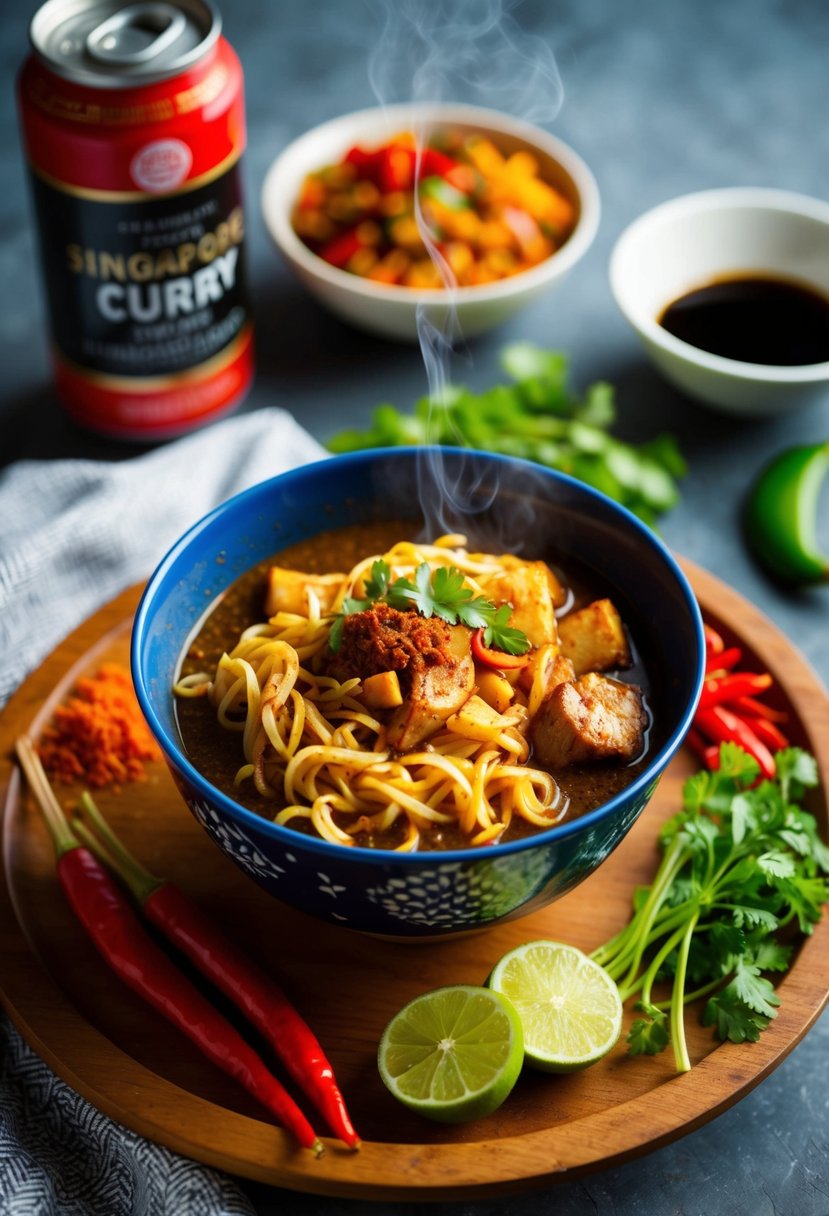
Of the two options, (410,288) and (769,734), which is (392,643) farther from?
(410,288)

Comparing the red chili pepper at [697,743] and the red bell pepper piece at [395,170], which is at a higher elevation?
the red bell pepper piece at [395,170]

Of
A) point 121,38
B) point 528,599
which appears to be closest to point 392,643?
point 528,599

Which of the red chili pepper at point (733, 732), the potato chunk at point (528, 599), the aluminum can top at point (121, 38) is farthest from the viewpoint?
the aluminum can top at point (121, 38)

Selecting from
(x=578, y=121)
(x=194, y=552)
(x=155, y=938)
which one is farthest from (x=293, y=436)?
(x=578, y=121)

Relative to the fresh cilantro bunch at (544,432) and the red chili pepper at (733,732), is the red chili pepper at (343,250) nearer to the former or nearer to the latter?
the fresh cilantro bunch at (544,432)

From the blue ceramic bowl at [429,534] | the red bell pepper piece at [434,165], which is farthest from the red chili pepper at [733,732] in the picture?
the red bell pepper piece at [434,165]

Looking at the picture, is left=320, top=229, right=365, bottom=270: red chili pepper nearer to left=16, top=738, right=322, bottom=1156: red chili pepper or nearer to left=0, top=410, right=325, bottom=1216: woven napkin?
left=0, top=410, right=325, bottom=1216: woven napkin

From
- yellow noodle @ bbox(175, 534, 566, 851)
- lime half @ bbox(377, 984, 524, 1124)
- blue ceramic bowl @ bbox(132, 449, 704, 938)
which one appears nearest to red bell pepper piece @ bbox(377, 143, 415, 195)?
blue ceramic bowl @ bbox(132, 449, 704, 938)
